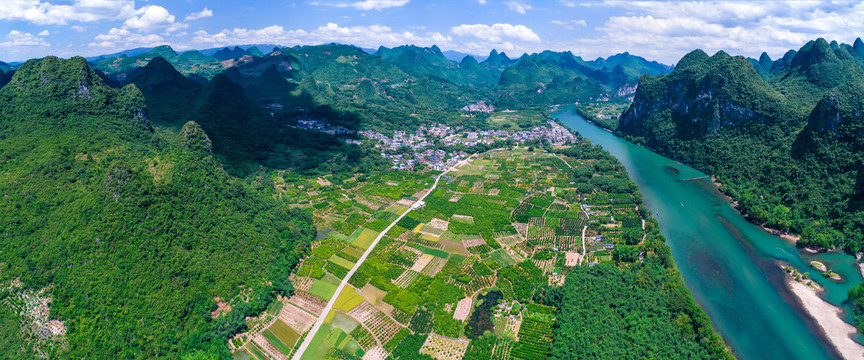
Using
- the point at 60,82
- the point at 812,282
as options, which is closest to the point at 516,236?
the point at 812,282

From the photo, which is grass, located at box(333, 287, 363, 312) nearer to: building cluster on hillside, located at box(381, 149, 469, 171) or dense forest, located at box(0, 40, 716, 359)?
dense forest, located at box(0, 40, 716, 359)

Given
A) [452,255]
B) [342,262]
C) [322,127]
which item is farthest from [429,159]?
[342,262]

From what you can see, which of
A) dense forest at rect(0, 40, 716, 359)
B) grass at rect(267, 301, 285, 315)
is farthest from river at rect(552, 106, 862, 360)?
grass at rect(267, 301, 285, 315)

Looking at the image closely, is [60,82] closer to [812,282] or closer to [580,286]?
[580,286]

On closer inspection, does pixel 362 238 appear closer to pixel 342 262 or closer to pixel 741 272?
pixel 342 262

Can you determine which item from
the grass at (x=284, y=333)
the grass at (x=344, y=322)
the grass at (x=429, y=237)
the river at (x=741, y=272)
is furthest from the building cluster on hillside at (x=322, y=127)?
the river at (x=741, y=272)

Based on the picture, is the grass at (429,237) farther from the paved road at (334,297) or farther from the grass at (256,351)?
the grass at (256,351)
